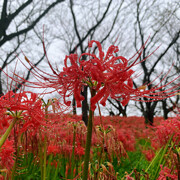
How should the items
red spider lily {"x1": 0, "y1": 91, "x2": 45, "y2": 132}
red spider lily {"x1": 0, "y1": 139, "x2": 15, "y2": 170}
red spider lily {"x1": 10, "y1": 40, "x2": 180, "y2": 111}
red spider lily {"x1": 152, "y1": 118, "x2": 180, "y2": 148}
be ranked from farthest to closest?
red spider lily {"x1": 152, "y1": 118, "x2": 180, "y2": 148}
red spider lily {"x1": 0, "y1": 139, "x2": 15, "y2": 170}
red spider lily {"x1": 0, "y1": 91, "x2": 45, "y2": 132}
red spider lily {"x1": 10, "y1": 40, "x2": 180, "y2": 111}

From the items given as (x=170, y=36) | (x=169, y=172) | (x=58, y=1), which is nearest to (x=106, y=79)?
(x=169, y=172)

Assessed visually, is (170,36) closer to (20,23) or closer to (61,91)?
(20,23)

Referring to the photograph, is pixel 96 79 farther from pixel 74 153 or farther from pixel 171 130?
pixel 74 153

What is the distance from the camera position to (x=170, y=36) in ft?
42.5

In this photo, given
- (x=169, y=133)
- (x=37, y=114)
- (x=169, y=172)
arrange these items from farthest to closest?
(x=169, y=133) < (x=169, y=172) < (x=37, y=114)

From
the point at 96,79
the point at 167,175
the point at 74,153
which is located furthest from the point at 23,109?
the point at 74,153

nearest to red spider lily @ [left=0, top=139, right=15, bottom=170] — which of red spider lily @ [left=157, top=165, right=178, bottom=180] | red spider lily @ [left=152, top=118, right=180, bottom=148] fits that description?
red spider lily @ [left=157, top=165, right=178, bottom=180]

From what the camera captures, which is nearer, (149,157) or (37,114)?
(37,114)

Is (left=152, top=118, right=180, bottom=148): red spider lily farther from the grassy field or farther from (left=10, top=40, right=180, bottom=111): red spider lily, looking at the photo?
(left=10, top=40, right=180, bottom=111): red spider lily

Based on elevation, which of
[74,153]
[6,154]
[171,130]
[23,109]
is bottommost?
[74,153]

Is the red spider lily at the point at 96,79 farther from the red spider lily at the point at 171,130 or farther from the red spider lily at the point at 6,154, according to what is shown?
the red spider lily at the point at 171,130

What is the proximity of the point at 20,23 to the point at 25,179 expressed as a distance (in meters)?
11.2

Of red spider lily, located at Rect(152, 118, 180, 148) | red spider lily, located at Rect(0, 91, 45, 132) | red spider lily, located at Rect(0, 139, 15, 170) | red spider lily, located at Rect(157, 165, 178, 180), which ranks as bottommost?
red spider lily, located at Rect(157, 165, 178, 180)

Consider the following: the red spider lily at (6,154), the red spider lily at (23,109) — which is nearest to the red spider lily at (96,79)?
the red spider lily at (23,109)
